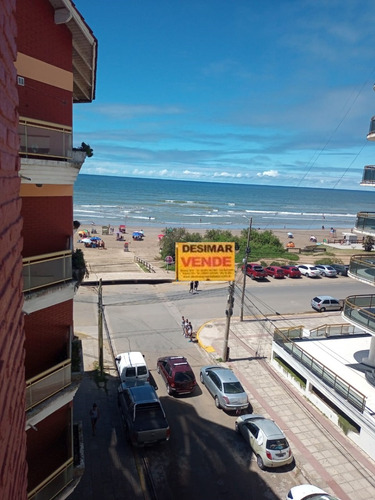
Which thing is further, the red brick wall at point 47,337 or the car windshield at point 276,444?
the car windshield at point 276,444

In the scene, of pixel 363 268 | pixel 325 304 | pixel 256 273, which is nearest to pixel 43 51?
pixel 363 268

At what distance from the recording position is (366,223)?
53.7ft

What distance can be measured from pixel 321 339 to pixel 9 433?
20.5 meters

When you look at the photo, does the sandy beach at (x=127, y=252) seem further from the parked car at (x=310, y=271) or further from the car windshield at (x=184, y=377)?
the car windshield at (x=184, y=377)

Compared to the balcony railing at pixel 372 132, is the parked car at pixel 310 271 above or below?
below

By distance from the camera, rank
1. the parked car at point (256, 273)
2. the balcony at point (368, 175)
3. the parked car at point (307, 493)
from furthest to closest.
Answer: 1. the parked car at point (256, 273)
2. the balcony at point (368, 175)
3. the parked car at point (307, 493)

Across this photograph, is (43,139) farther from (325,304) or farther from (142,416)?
(325,304)

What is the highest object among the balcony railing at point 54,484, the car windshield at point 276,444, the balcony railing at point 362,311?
the balcony railing at point 362,311

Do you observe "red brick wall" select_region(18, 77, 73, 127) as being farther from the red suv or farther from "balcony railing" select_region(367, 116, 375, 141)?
the red suv

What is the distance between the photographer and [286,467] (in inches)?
549

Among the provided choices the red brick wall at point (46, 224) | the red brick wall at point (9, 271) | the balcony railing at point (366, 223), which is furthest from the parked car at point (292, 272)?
the red brick wall at point (9, 271)

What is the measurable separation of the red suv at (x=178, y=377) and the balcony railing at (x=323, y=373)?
5447mm

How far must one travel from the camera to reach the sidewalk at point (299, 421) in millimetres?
13398

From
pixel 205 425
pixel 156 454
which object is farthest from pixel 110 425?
pixel 205 425
